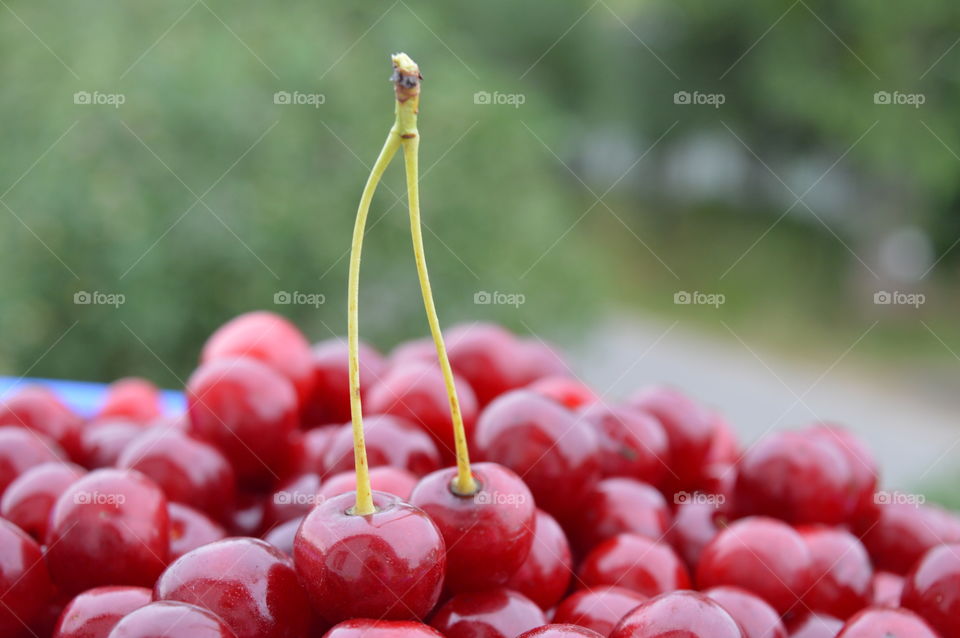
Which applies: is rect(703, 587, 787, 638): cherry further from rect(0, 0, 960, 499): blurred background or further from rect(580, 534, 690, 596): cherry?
rect(0, 0, 960, 499): blurred background

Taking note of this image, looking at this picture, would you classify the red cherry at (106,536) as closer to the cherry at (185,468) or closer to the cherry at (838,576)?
the cherry at (185,468)

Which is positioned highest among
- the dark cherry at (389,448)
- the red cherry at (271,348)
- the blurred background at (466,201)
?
the blurred background at (466,201)

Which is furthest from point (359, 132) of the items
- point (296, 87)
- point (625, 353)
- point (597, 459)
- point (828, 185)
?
point (828, 185)

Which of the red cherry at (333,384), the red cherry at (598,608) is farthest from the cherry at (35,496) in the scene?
the red cherry at (598,608)

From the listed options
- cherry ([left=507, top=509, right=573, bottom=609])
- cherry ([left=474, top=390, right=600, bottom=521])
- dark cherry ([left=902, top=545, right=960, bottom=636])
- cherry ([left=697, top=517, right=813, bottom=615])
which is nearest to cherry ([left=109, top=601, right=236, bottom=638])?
cherry ([left=507, top=509, right=573, bottom=609])

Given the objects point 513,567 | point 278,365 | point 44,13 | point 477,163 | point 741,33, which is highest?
point 741,33

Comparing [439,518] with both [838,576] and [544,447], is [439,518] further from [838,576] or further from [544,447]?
[838,576]

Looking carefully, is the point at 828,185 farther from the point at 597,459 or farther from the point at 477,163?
the point at 597,459
